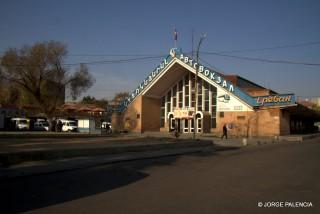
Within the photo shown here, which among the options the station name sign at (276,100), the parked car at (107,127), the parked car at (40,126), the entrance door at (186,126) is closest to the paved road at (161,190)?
the station name sign at (276,100)

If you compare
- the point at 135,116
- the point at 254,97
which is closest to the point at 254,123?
the point at 254,97

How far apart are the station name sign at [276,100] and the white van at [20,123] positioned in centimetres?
3799

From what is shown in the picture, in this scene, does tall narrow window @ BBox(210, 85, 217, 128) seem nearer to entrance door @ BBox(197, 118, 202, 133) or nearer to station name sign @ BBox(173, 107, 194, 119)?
entrance door @ BBox(197, 118, 202, 133)

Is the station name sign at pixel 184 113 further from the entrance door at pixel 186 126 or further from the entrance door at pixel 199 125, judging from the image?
the entrance door at pixel 186 126

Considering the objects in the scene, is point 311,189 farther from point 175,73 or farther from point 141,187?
point 175,73

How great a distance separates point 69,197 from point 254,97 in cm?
3776

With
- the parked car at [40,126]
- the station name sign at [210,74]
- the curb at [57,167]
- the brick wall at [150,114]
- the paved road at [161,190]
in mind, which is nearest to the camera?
the paved road at [161,190]

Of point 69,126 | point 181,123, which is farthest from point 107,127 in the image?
point 181,123

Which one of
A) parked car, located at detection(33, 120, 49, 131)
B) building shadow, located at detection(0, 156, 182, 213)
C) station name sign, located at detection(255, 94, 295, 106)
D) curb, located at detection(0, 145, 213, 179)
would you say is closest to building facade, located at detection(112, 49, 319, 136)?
station name sign, located at detection(255, 94, 295, 106)

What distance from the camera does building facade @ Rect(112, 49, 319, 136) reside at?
43531 mm

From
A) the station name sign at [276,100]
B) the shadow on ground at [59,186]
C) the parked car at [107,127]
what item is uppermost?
the station name sign at [276,100]

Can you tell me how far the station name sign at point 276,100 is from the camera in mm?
41159

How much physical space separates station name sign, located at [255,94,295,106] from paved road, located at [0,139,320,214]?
28809 mm

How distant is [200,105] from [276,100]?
11.5 m
